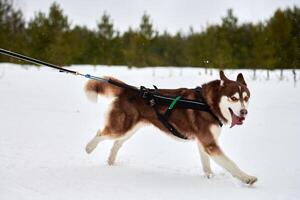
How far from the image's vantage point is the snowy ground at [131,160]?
12.2 feet

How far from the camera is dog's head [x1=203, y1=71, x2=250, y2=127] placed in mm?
4094

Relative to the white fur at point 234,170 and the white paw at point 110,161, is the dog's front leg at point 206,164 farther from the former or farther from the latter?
the white paw at point 110,161

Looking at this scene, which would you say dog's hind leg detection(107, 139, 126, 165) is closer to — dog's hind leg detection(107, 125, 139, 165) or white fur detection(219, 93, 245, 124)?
dog's hind leg detection(107, 125, 139, 165)

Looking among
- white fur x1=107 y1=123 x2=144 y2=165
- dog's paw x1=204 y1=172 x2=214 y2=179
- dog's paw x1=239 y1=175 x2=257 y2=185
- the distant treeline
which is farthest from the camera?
the distant treeline

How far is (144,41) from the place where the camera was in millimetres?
Result: 28047

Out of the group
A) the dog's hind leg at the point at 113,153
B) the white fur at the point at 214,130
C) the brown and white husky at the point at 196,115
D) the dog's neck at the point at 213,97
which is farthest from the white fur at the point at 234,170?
the dog's hind leg at the point at 113,153

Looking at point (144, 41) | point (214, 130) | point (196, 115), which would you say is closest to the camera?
point (214, 130)

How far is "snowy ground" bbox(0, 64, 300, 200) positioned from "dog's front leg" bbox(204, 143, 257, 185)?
0.11m

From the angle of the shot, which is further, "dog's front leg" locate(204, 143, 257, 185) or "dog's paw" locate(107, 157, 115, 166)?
"dog's paw" locate(107, 157, 115, 166)

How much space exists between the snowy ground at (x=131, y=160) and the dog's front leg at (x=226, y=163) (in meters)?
0.11

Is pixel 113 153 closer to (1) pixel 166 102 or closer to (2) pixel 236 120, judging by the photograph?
(1) pixel 166 102

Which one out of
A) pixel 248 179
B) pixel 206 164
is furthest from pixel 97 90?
pixel 248 179

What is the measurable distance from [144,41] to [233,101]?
79.8ft

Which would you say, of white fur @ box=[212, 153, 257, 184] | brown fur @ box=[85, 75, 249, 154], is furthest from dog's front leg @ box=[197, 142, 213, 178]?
white fur @ box=[212, 153, 257, 184]
